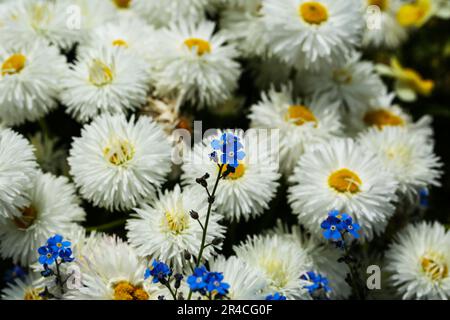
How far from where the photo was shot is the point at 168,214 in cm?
100

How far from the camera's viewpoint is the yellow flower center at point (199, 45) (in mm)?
1224

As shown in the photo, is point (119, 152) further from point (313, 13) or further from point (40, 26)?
point (313, 13)

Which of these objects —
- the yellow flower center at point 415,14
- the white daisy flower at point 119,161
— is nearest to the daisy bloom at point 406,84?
the yellow flower center at point 415,14

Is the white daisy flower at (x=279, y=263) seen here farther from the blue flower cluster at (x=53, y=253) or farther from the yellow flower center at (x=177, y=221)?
the blue flower cluster at (x=53, y=253)

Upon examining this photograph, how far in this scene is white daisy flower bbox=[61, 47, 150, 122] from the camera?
3.73 ft

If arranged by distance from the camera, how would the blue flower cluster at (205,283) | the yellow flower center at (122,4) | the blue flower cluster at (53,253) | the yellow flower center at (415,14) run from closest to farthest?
the blue flower cluster at (205,283) → the blue flower cluster at (53,253) → the yellow flower center at (122,4) → the yellow flower center at (415,14)

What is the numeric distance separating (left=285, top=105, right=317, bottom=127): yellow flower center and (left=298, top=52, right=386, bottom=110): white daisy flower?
81 mm

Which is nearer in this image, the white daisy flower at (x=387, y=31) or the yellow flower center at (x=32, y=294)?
the yellow flower center at (x=32, y=294)

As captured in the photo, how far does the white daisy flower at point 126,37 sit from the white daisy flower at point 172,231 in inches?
15.7

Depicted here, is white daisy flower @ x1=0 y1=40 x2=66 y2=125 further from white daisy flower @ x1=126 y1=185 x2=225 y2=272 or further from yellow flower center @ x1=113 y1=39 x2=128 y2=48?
white daisy flower @ x1=126 y1=185 x2=225 y2=272

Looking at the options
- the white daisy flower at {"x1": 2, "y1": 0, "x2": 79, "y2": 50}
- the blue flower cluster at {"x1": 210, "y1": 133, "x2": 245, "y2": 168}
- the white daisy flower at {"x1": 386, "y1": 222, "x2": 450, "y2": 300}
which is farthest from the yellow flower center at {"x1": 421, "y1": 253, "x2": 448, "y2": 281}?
the white daisy flower at {"x1": 2, "y1": 0, "x2": 79, "y2": 50}

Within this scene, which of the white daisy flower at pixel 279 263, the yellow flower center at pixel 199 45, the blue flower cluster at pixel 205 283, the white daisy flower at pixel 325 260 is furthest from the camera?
the yellow flower center at pixel 199 45

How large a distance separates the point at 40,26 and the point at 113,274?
23.2 inches
